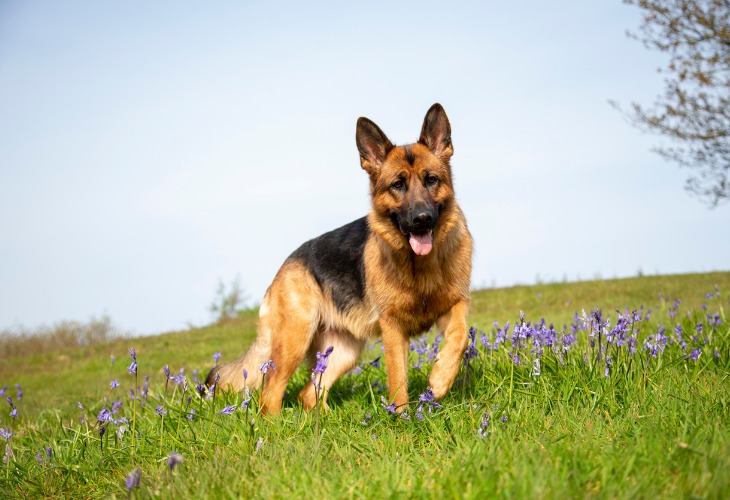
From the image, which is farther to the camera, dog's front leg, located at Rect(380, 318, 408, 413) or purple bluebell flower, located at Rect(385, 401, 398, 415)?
dog's front leg, located at Rect(380, 318, 408, 413)

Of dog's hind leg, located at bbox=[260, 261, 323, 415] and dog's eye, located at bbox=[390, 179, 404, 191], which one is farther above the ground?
dog's eye, located at bbox=[390, 179, 404, 191]

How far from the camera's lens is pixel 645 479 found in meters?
2.59

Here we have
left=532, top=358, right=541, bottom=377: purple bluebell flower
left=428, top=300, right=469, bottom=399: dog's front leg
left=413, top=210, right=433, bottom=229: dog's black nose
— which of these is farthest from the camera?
left=413, top=210, right=433, bottom=229: dog's black nose

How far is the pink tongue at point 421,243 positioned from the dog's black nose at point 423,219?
17cm

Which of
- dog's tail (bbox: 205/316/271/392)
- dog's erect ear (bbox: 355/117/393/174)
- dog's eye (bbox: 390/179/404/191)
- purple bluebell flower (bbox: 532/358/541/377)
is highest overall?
dog's erect ear (bbox: 355/117/393/174)

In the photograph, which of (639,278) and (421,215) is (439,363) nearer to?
(421,215)

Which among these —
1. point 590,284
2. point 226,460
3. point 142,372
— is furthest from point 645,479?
point 590,284

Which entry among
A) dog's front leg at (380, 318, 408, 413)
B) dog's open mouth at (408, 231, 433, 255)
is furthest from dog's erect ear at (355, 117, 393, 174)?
dog's front leg at (380, 318, 408, 413)

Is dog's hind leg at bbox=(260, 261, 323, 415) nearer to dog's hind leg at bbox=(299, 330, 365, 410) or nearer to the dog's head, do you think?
dog's hind leg at bbox=(299, 330, 365, 410)

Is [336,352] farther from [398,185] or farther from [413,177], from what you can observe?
[413,177]

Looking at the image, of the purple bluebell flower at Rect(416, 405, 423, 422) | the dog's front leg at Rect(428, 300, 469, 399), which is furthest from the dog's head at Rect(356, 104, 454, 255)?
the purple bluebell flower at Rect(416, 405, 423, 422)

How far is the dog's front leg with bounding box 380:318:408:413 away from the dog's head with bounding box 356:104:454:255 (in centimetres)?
69

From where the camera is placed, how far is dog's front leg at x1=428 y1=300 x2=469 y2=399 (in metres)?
4.22

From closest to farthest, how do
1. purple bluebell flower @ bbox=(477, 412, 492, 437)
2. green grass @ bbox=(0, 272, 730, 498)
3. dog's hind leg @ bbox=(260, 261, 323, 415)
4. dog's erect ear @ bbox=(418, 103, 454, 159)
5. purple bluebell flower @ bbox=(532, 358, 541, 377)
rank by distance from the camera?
green grass @ bbox=(0, 272, 730, 498)
purple bluebell flower @ bbox=(477, 412, 492, 437)
purple bluebell flower @ bbox=(532, 358, 541, 377)
dog's erect ear @ bbox=(418, 103, 454, 159)
dog's hind leg @ bbox=(260, 261, 323, 415)
